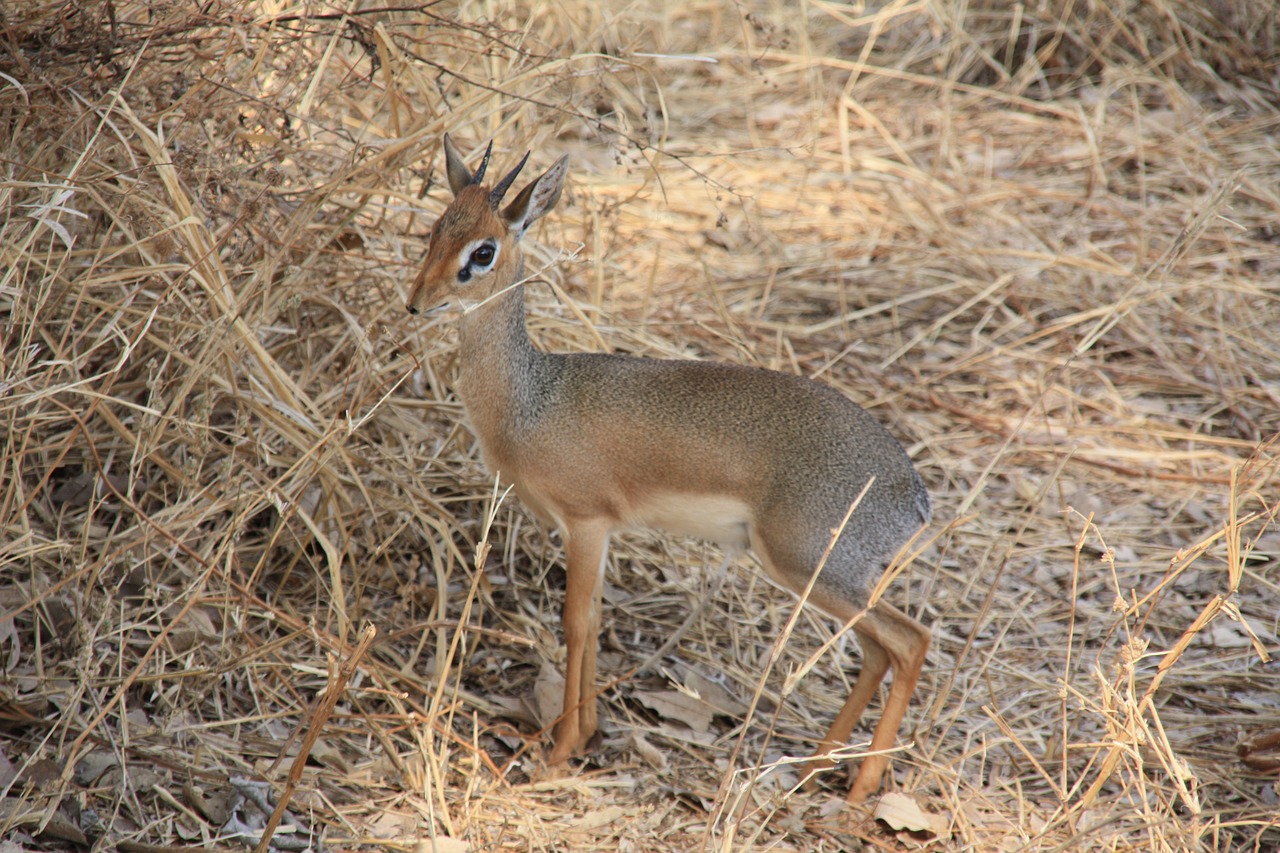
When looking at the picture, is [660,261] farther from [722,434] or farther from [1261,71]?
[1261,71]

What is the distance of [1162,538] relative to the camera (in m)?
4.68

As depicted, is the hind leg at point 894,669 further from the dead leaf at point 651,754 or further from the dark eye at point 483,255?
the dark eye at point 483,255

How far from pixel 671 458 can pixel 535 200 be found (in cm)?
85

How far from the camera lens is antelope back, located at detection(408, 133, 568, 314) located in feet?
11.1

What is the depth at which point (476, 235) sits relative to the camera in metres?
3.44

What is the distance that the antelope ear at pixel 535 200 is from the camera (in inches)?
137

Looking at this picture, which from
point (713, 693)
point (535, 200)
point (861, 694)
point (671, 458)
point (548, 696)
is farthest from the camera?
point (713, 693)

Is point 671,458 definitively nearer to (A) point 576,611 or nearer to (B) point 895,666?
(A) point 576,611

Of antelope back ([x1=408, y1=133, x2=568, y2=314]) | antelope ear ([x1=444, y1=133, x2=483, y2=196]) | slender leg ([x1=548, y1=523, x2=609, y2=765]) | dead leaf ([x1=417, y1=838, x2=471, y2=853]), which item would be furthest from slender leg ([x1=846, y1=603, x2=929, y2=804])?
antelope ear ([x1=444, y1=133, x2=483, y2=196])

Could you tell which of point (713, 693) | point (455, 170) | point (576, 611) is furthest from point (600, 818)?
point (455, 170)

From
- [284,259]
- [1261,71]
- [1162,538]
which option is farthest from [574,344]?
[1261,71]

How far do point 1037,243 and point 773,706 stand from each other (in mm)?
3145

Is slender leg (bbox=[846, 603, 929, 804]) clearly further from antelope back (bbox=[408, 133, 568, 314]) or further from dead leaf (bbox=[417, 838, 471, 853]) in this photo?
antelope back (bbox=[408, 133, 568, 314])

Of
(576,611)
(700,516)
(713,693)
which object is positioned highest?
(700,516)
